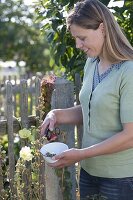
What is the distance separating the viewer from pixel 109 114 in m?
2.12

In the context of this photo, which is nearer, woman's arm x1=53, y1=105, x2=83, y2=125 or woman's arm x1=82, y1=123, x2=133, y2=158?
woman's arm x1=82, y1=123, x2=133, y2=158

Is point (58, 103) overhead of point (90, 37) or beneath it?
beneath

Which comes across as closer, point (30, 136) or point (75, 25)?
point (75, 25)

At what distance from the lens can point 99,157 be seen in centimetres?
221

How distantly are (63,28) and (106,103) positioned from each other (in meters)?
1.29

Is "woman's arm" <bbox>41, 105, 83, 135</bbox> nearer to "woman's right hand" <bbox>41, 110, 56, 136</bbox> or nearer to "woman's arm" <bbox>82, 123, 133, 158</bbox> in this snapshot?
"woman's right hand" <bbox>41, 110, 56, 136</bbox>

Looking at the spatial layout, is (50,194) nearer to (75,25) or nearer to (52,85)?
(52,85)

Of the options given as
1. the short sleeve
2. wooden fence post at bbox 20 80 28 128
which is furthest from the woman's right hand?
wooden fence post at bbox 20 80 28 128

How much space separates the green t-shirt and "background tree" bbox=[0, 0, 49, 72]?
1803 cm

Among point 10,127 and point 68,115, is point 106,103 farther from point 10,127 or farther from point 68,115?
point 10,127

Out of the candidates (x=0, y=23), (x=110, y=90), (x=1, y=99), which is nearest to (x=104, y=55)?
(x=110, y=90)

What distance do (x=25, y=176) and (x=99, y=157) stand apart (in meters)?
0.90

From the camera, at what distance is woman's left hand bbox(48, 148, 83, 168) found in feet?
6.92

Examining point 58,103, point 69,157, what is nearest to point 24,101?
point 58,103
